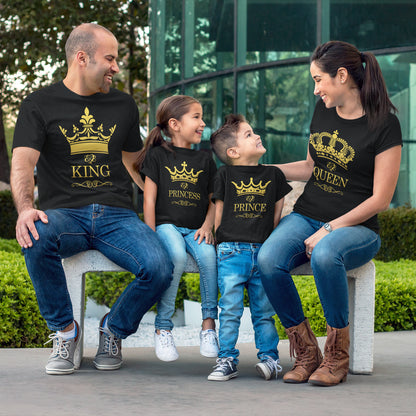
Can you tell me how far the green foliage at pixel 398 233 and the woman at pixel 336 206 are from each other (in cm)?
498

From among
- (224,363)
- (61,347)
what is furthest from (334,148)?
(61,347)

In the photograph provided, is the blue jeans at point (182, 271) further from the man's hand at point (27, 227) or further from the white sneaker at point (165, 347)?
the man's hand at point (27, 227)

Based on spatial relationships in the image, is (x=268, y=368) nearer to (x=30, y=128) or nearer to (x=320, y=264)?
(x=320, y=264)

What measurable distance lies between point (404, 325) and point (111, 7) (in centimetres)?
1207

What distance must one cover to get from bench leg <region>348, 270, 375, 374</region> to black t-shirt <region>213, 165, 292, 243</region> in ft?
1.91

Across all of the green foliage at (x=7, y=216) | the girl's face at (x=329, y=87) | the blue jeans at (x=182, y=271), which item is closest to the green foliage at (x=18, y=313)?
the blue jeans at (x=182, y=271)

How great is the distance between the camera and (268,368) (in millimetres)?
3760

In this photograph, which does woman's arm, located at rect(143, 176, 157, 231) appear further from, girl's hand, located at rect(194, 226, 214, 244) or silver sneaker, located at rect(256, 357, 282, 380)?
silver sneaker, located at rect(256, 357, 282, 380)

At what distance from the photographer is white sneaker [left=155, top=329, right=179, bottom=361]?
151 inches

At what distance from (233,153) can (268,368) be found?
48.3 inches

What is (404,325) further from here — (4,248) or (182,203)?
(4,248)

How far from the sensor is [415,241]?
28.9 feet

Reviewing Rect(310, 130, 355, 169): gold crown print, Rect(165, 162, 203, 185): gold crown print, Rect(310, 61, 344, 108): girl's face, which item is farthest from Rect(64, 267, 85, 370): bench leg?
Rect(310, 61, 344, 108): girl's face

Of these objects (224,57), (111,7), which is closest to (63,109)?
(224,57)
